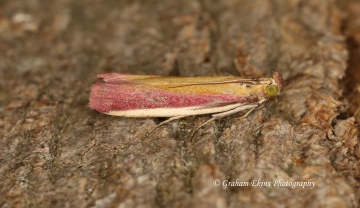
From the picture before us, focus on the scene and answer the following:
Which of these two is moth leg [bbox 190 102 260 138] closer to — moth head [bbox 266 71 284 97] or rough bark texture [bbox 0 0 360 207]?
rough bark texture [bbox 0 0 360 207]

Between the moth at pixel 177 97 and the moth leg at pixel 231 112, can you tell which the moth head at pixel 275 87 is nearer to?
the moth at pixel 177 97

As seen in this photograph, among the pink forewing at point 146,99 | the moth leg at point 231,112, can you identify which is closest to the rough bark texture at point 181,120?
the moth leg at point 231,112

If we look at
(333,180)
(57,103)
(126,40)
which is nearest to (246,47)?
(126,40)

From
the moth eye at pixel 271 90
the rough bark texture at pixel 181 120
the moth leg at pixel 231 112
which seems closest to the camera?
the rough bark texture at pixel 181 120

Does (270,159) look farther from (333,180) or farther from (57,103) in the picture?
(57,103)

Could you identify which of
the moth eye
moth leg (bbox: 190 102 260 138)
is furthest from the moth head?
moth leg (bbox: 190 102 260 138)

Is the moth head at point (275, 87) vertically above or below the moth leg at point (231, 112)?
above

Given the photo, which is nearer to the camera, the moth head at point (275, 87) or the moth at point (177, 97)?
the moth at point (177, 97)
